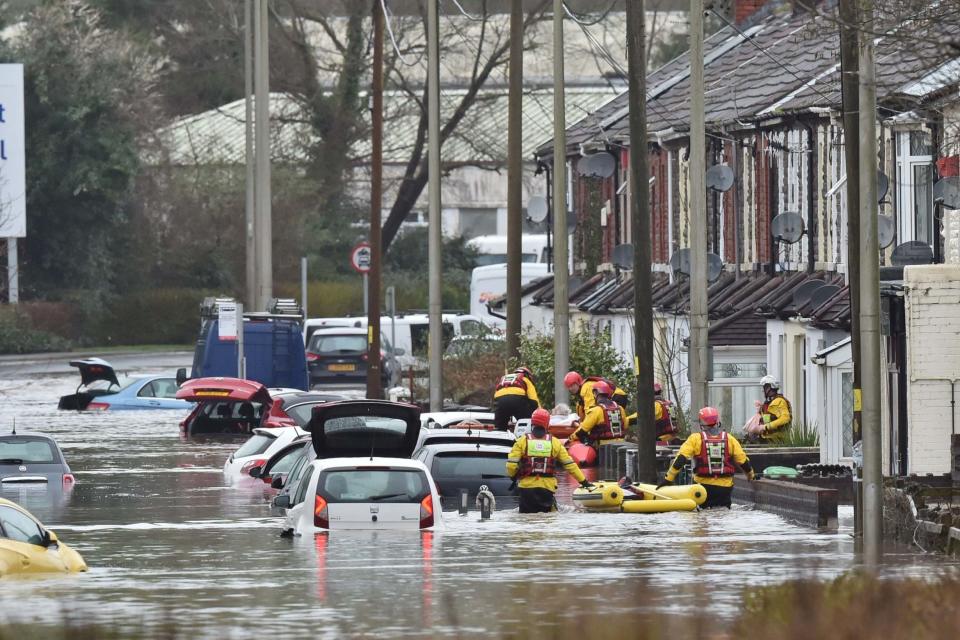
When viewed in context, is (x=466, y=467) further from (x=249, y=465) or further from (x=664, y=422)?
(x=664, y=422)

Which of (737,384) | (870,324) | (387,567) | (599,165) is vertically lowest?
(387,567)

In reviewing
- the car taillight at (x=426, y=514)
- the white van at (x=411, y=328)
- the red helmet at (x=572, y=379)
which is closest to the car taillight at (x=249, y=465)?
the red helmet at (x=572, y=379)

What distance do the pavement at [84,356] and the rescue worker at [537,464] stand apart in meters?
33.5

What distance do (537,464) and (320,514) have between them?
137 inches

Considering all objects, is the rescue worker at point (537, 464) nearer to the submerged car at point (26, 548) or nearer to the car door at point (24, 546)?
the submerged car at point (26, 548)

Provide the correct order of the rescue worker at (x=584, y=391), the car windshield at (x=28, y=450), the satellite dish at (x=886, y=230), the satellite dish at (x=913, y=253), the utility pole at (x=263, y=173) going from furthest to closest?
the utility pole at (x=263, y=173)
the rescue worker at (x=584, y=391)
the satellite dish at (x=913, y=253)
the satellite dish at (x=886, y=230)
the car windshield at (x=28, y=450)

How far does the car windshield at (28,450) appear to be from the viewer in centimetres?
2945

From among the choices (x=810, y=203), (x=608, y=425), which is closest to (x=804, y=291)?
(x=810, y=203)

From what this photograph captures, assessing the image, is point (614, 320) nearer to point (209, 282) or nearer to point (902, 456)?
point (902, 456)

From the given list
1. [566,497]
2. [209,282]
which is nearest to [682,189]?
[566,497]

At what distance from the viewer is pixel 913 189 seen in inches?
1286

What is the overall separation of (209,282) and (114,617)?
55736 mm

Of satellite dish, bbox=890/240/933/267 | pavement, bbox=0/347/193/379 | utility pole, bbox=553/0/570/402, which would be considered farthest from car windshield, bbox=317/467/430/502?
pavement, bbox=0/347/193/379

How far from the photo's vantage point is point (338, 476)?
21.4 metres
